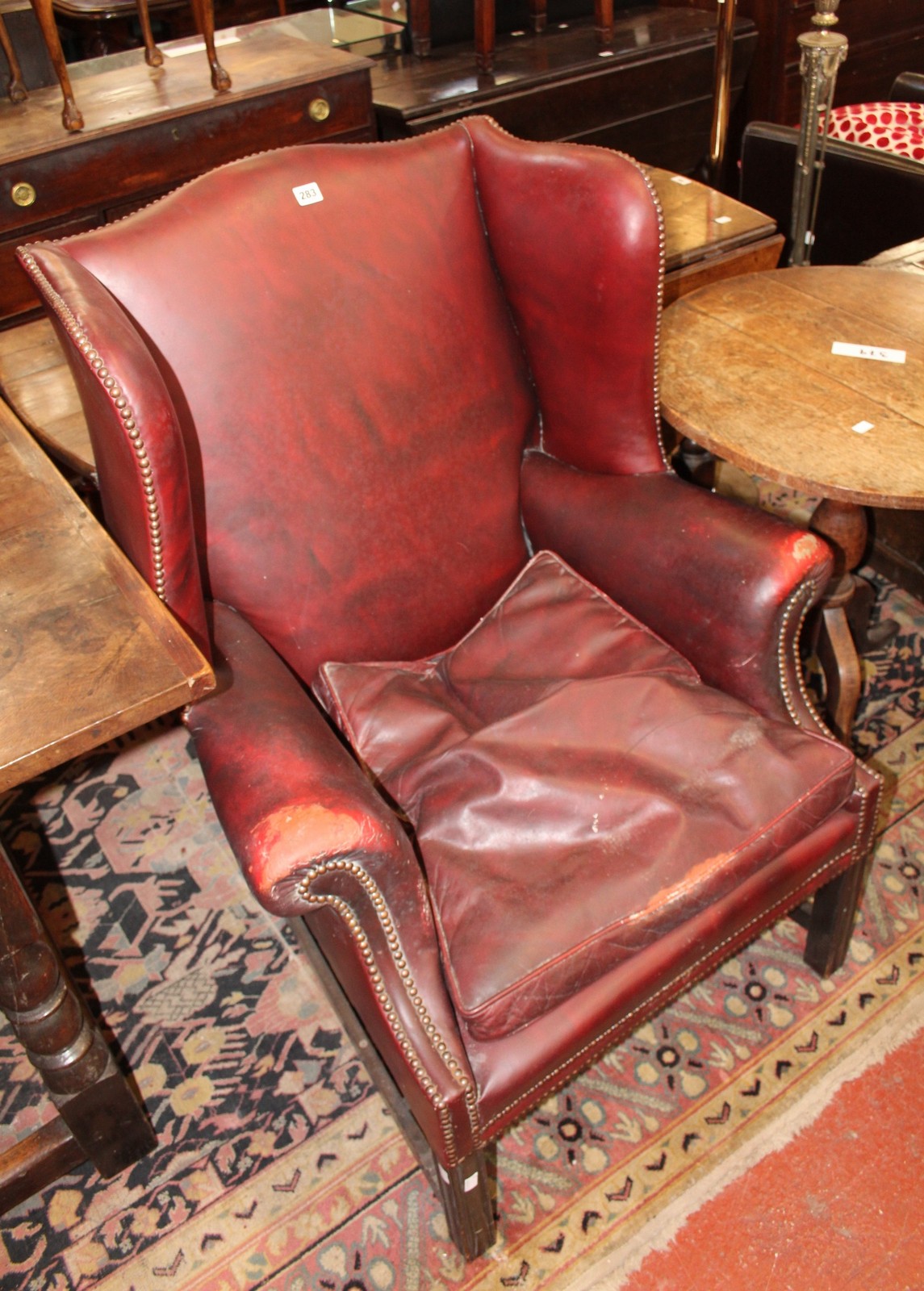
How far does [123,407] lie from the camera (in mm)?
1041

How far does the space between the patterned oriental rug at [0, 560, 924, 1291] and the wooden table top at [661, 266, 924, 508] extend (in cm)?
64

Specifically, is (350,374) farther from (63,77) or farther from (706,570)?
(63,77)

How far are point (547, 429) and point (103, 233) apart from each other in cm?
67

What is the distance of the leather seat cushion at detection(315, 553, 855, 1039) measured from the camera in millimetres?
1139

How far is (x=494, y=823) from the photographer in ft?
4.05

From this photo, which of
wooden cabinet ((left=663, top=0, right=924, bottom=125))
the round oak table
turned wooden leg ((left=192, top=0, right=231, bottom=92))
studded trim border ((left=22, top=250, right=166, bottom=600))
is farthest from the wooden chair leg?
wooden cabinet ((left=663, top=0, right=924, bottom=125))

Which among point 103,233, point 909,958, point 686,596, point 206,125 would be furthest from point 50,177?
point 909,958

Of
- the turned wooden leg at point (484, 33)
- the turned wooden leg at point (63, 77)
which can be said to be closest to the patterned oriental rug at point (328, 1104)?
the turned wooden leg at point (63, 77)

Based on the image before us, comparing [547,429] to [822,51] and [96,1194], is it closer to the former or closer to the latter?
[822,51]

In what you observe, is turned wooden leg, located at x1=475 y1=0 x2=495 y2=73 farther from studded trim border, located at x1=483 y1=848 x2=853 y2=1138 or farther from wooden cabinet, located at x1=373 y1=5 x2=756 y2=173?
studded trim border, located at x1=483 y1=848 x2=853 y2=1138

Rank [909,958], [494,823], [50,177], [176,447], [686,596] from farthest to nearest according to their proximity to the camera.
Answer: [50,177] < [909,958] < [686,596] < [494,823] < [176,447]

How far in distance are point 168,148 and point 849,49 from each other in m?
2.61

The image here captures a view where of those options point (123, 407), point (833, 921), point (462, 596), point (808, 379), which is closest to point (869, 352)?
point (808, 379)

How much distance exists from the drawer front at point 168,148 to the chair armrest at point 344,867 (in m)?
1.48
